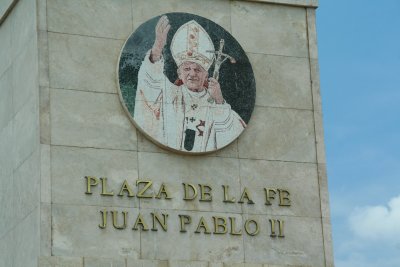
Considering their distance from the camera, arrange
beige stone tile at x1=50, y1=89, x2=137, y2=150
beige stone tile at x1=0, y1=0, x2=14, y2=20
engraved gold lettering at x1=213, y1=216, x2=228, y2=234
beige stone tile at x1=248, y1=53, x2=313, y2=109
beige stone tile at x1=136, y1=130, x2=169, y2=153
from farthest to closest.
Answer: beige stone tile at x1=248, y1=53, x2=313, y2=109 → beige stone tile at x1=0, y1=0, x2=14, y2=20 → engraved gold lettering at x1=213, y1=216, x2=228, y2=234 → beige stone tile at x1=136, y1=130, x2=169, y2=153 → beige stone tile at x1=50, y1=89, x2=137, y2=150

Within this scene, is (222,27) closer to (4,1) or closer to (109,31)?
(109,31)

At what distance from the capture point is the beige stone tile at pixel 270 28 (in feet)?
108

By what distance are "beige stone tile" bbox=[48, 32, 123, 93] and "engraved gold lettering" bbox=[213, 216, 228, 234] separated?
3.43 metres

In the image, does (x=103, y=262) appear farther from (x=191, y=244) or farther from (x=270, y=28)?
(x=270, y=28)

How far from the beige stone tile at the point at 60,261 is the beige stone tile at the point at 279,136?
452 cm

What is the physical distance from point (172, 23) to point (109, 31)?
142cm

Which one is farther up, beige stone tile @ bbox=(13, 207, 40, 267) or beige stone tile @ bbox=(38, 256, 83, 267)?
beige stone tile @ bbox=(13, 207, 40, 267)

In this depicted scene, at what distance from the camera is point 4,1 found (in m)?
33.1

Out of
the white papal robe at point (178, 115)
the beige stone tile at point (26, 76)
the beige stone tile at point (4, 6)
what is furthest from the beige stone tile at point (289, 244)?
the beige stone tile at point (4, 6)

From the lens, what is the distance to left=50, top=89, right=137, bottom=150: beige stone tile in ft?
101

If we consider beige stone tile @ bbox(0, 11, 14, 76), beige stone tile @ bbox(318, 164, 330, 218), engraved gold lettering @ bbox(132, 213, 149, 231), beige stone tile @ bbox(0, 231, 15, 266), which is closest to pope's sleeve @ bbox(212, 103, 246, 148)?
beige stone tile @ bbox(318, 164, 330, 218)

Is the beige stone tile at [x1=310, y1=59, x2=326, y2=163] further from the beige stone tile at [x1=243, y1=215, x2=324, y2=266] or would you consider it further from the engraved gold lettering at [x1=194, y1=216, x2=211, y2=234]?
the engraved gold lettering at [x1=194, y1=216, x2=211, y2=234]

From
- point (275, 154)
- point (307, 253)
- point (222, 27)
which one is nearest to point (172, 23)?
point (222, 27)

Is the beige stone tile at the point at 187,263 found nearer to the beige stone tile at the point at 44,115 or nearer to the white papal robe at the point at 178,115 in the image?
the white papal robe at the point at 178,115
